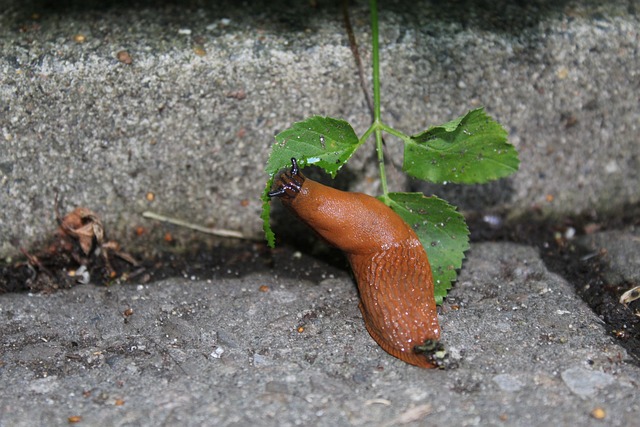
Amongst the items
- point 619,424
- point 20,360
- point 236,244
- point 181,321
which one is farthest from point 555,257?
point 20,360

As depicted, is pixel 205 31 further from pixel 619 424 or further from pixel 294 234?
pixel 619 424

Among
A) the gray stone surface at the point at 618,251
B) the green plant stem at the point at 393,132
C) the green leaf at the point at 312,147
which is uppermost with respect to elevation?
the green plant stem at the point at 393,132

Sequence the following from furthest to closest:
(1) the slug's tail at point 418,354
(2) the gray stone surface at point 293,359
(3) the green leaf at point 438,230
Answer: (3) the green leaf at point 438,230
(1) the slug's tail at point 418,354
(2) the gray stone surface at point 293,359

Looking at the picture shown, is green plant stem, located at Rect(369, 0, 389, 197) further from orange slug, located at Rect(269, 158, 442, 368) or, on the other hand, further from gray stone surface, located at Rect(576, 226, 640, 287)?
gray stone surface, located at Rect(576, 226, 640, 287)

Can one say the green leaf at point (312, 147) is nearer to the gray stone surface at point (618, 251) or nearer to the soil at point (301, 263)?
the soil at point (301, 263)

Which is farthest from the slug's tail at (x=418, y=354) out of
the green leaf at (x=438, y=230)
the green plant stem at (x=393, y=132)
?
the green plant stem at (x=393, y=132)

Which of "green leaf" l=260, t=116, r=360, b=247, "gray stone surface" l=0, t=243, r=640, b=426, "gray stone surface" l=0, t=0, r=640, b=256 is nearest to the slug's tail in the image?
"gray stone surface" l=0, t=243, r=640, b=426

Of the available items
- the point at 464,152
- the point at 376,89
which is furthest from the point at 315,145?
the point at 464,152
